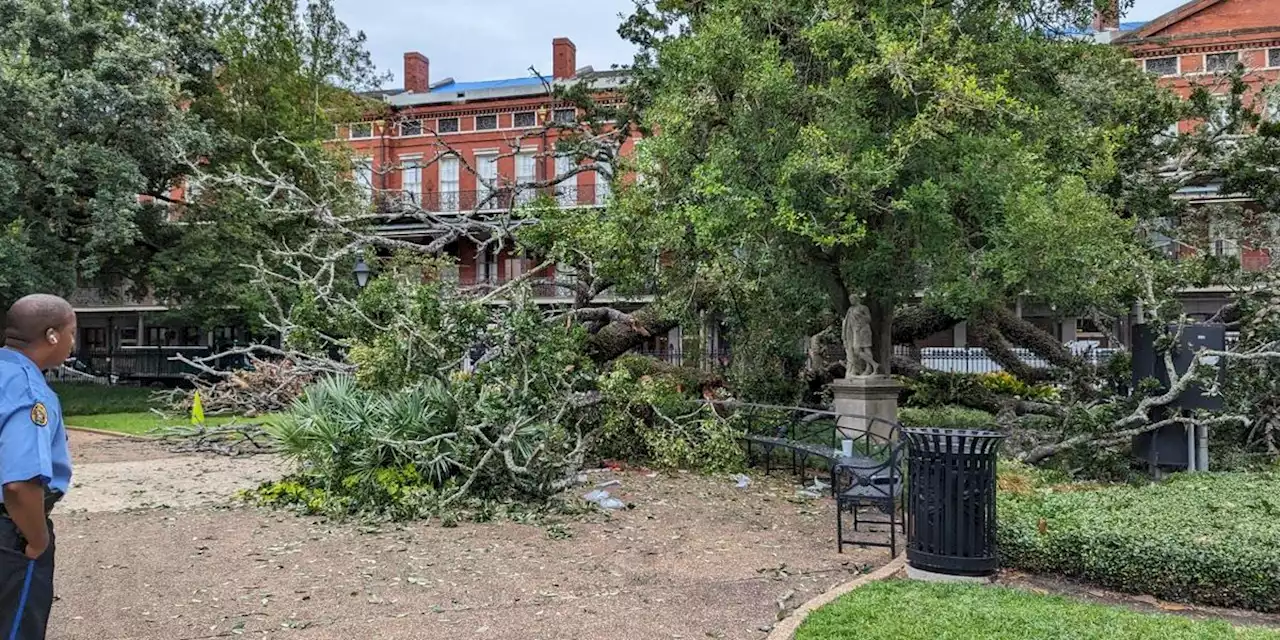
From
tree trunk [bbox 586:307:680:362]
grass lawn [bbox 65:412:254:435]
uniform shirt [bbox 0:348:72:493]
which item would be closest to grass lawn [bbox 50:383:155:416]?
grass lawn [bbox 65:412:254:435]

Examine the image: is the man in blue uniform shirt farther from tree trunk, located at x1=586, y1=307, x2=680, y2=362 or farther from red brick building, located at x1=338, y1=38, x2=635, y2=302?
red brick building, located at x1=338, y1=38, x2=635, y2=302

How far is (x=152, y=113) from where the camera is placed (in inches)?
752

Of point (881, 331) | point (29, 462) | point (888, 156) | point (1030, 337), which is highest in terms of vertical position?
point (888, 156)

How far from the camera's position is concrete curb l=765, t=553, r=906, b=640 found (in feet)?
15.3

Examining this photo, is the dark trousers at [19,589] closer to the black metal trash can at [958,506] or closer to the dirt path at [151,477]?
the black metal trash can at [958,506]

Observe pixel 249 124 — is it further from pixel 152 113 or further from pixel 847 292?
pixel 847 292

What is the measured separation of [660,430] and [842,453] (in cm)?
244

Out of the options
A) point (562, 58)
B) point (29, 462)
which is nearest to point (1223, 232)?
point (29, 462)

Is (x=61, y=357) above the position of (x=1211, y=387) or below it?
above

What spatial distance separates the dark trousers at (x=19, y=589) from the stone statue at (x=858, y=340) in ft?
31.7

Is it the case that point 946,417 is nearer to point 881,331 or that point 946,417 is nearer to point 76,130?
point 881,331

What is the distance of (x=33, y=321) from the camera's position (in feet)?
10.5

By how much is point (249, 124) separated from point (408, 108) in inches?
524

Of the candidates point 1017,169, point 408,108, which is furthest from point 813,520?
point 408,108
